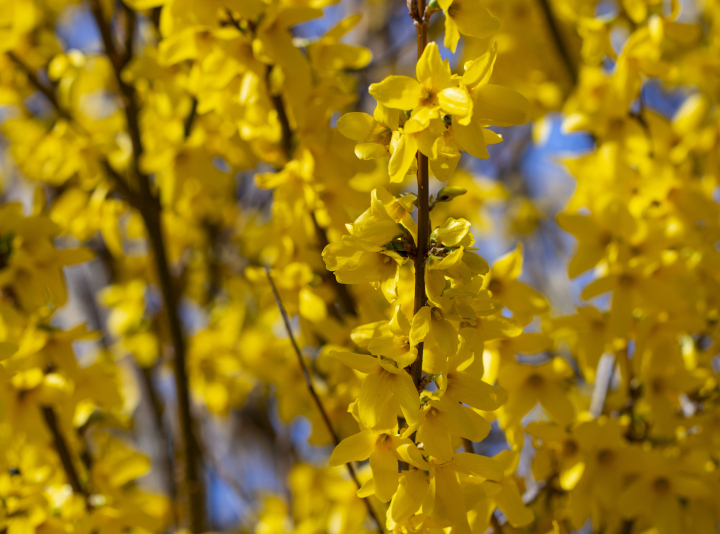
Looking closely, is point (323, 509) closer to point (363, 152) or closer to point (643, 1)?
point (363, 152)

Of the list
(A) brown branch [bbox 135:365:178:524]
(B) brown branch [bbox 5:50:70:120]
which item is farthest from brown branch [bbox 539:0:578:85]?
(A) brown branch [bbox 135:365:178:524]

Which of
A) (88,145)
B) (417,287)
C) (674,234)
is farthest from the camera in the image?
(88,145)

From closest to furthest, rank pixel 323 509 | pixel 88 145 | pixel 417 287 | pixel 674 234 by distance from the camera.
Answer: pixel 417 287, pixel 674 234, pixel 88 145, pixel 323 509

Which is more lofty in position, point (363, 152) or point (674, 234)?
point (363, 152)

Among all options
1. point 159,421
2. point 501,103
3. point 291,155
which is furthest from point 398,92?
point 159,421

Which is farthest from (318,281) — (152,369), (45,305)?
(152,369)

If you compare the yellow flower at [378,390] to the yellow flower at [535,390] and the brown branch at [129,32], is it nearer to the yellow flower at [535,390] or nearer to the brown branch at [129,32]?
the yellow flower at [535,390]
